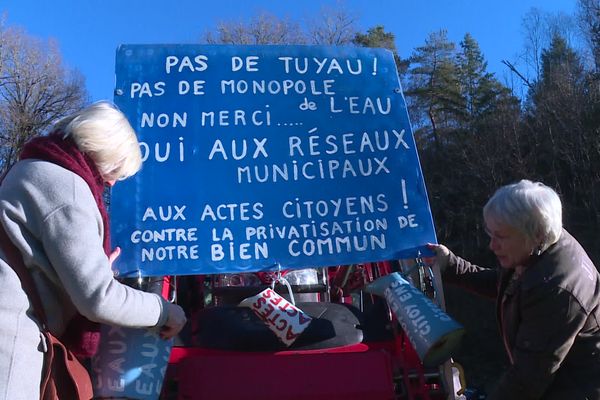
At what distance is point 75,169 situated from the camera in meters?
1.99

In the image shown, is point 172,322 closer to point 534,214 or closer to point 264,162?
point 264,162

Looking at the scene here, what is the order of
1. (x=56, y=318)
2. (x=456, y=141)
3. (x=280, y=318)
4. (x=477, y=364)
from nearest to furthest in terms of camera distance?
1. (x=56, y=318)
2. (x=280, y=318)
3. (x=477, y=364)
4. (x=456, y=141)

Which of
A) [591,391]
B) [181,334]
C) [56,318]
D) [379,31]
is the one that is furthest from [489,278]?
[379,31]

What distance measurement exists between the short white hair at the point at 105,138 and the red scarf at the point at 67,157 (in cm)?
2

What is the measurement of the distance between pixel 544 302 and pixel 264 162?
175cm

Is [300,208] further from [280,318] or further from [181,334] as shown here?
[181,334]

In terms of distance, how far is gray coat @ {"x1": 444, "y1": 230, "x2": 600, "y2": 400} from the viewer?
6.83 ft

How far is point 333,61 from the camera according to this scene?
378cm

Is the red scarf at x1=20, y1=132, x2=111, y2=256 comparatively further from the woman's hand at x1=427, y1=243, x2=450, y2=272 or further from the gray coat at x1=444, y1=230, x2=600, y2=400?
the woman's hand at x1=427, y1=243, x2=450, y2=272

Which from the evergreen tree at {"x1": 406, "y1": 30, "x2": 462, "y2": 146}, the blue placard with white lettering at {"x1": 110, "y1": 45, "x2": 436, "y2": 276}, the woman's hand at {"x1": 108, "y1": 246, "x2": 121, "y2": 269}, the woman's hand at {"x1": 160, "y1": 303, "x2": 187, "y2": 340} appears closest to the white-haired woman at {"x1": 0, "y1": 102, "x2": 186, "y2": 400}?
the woman's hand at {"x1": 160, "y1": 303, "x2": 187, "y2": 340}

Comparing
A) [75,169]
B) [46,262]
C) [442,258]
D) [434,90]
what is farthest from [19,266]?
[434,90]

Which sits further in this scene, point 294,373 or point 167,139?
point 167,139

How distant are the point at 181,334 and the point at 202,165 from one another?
92cm

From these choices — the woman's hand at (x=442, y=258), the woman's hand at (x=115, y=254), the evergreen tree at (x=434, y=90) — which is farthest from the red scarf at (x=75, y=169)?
the evergreen tree at (x=434, y=90)
